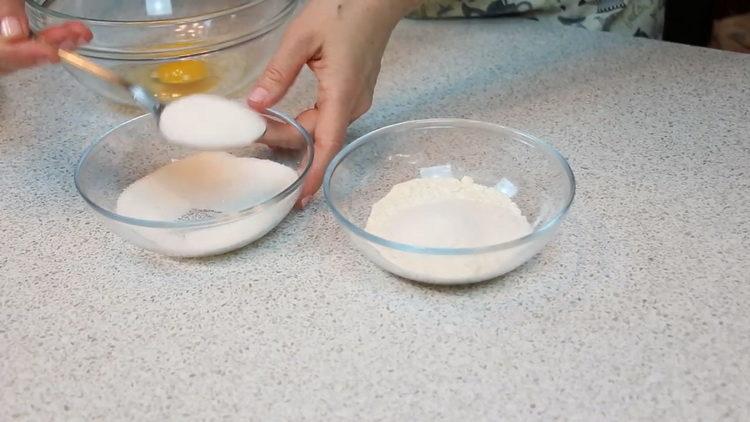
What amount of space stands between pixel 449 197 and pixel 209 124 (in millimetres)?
253

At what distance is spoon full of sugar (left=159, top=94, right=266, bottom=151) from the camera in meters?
0.72

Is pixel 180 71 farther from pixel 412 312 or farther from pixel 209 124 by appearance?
pixel 412 312

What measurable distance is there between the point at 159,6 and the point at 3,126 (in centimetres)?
26

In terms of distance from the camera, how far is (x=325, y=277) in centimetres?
70

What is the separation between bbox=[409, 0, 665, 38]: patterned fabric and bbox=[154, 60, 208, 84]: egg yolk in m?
0.43

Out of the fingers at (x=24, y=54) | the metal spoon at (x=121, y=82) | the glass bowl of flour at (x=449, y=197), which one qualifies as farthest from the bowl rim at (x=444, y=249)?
the fingers at (x=24, y=54)

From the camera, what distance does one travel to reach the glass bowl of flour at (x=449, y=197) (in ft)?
2.12

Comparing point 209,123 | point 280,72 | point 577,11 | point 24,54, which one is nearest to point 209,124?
point 209,123

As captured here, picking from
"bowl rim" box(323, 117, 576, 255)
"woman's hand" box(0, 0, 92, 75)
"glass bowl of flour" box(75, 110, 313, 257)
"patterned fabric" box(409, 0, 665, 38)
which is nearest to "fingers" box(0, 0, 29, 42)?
"woman's hand" box(0, 0, 92, 75)

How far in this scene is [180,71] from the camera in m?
0.94

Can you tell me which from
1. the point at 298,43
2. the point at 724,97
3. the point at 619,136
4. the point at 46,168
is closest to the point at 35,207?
the point at 46,168

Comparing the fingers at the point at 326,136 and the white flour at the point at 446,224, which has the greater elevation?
the fingers at the point at 326,136

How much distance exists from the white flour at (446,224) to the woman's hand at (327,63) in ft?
0.29

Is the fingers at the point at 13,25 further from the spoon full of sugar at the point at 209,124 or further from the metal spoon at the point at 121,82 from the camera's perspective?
the spoon full of sugar at the point at 209,124
